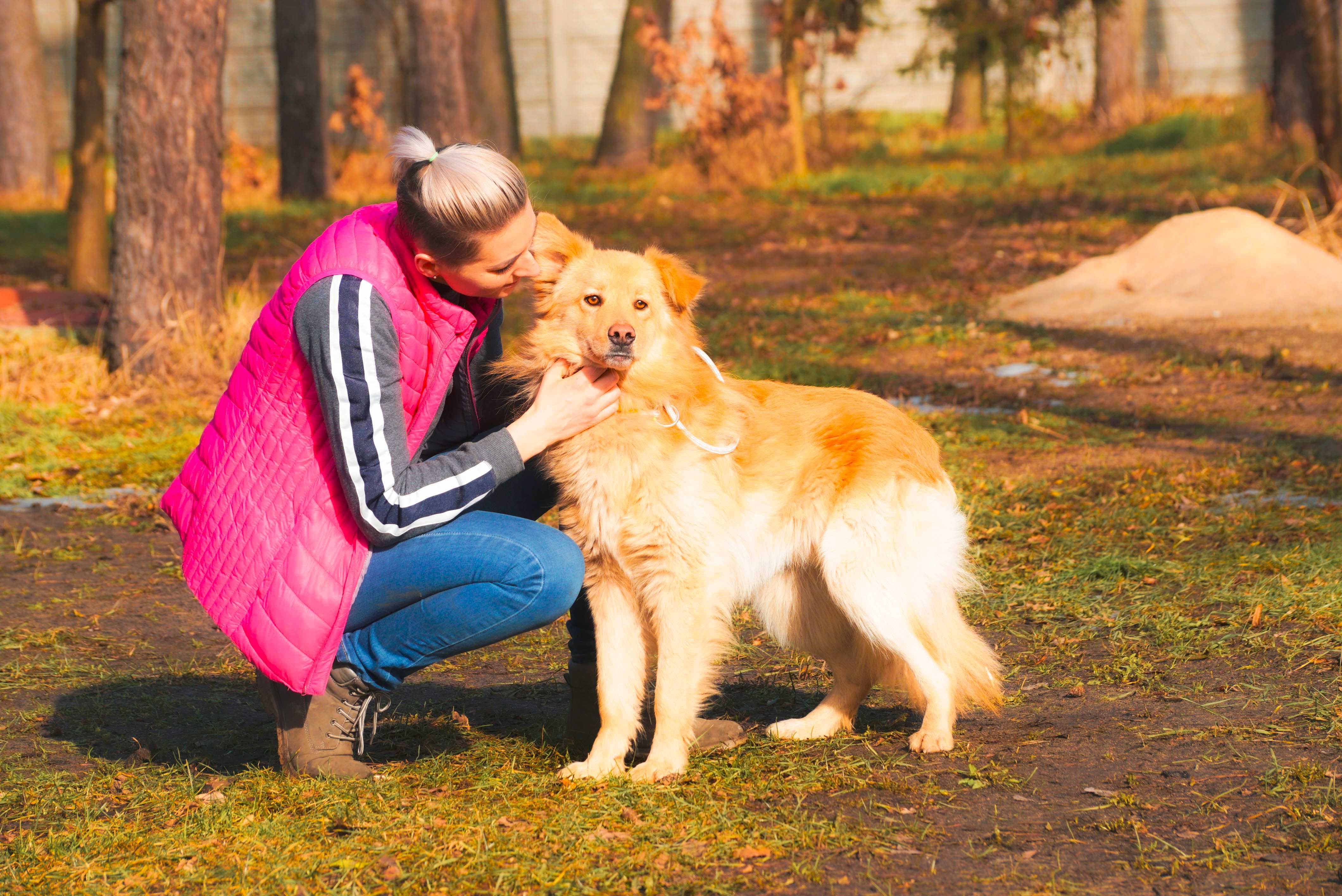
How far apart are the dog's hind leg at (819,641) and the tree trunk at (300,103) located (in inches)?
551

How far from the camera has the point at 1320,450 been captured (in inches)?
230

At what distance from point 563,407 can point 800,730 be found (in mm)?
1157

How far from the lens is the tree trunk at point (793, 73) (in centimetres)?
1608

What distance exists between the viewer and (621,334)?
309 cm

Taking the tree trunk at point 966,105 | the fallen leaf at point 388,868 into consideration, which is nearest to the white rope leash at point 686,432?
the fallen leaf at point 388,868

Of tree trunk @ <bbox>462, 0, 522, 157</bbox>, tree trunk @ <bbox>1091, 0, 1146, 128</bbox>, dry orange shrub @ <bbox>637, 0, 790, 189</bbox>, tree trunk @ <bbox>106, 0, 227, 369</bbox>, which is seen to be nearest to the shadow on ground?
tree trunk @ <bbox>106, 0, 227, 369</bbox>

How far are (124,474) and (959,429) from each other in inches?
175

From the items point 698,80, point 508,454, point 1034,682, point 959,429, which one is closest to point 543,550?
point 508,454

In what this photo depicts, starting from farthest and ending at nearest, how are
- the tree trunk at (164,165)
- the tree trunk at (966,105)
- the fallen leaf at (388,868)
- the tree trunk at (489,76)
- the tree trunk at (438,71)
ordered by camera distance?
1. the tree trunk at (966,105)
2. the tree trunk at (489,76)
3. the tree trunk at (438,71)
4. the tree trunk at (164,165)
5. the fallen leaf at (388,868)

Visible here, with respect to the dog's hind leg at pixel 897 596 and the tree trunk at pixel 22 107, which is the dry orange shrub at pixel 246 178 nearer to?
the tree trunk at pixel 22 107

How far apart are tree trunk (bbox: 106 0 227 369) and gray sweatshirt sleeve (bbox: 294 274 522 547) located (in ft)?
16.6

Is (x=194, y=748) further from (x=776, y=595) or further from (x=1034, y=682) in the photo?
(x=1034, y=682)

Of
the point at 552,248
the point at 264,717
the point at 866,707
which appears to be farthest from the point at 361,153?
the point at 866,707

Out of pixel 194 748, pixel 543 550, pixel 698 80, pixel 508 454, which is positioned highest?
pixel 698 80
